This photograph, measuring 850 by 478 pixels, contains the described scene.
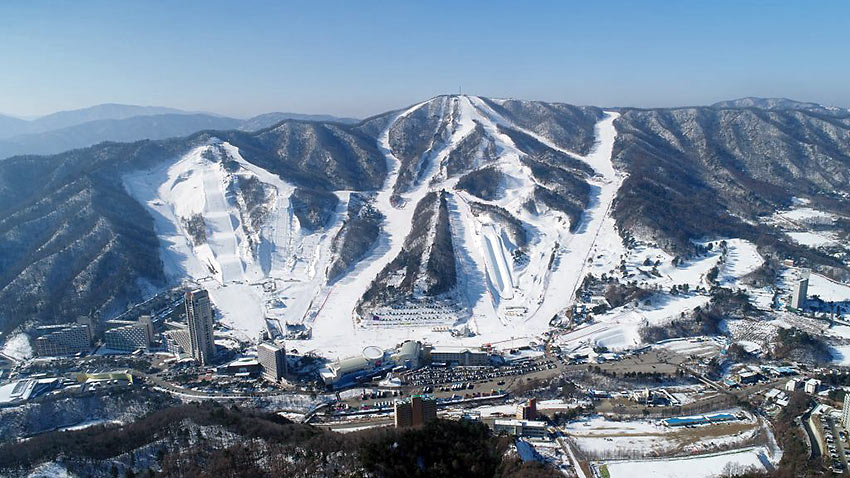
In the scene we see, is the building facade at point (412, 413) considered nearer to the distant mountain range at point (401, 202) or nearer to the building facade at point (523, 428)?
the building facade at point (523, 428)

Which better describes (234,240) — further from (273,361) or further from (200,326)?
(273,361)

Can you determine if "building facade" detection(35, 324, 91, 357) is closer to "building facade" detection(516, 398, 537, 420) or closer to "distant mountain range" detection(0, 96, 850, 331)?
"distant mountain range" detection(0, 96, 850, 331)

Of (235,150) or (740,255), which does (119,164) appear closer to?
(235,150)

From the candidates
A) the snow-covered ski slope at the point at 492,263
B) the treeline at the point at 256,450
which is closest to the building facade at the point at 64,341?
the treeline at the point at 256,450

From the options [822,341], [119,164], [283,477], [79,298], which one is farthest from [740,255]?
[119,164]

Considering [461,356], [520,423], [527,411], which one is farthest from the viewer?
[461,356]

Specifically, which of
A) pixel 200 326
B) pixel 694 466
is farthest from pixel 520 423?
pixel 200 326

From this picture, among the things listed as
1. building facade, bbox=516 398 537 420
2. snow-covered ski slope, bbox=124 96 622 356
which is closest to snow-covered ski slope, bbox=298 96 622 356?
snow-covered ski slope, bbox=124 96 622 356
